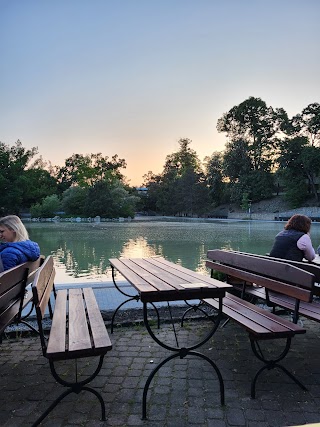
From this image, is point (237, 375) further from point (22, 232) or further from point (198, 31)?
point (198, 31)

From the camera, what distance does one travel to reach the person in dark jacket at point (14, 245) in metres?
3.18

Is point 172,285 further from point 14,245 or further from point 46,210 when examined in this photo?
point 46,210

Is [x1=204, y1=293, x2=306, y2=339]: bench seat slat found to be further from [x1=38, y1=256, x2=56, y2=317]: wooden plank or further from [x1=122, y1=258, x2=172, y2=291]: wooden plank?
[x1=38, y1=256, x2=56, y2=317]: wooden plank

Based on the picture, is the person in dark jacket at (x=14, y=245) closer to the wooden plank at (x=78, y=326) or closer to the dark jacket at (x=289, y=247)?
the wooden plank at (x=78, y=326)

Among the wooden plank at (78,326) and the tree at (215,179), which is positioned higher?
the tree at (215,179)

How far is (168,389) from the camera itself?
2.52 m

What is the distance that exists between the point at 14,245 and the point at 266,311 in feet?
7.47

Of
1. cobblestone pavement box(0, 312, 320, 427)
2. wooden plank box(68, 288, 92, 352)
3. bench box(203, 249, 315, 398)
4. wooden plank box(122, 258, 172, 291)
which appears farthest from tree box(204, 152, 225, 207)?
wooden plank box(68, 288, 92, 352)

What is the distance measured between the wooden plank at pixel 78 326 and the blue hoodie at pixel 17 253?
0.54 meters

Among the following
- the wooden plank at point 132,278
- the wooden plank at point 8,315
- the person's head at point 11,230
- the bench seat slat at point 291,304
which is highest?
the person's head at point 11,230

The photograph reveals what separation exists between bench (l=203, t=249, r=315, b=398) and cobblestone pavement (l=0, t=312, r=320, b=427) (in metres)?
0.15

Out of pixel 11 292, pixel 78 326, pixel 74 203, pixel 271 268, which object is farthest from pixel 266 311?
pixel 74 203

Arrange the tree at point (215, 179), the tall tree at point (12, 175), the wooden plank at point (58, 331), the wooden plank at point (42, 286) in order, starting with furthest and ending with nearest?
the tree at point (215, 179), the tall tree at point (12, 175), the wooden plank at point (42, 286), the wooden plank at point (58, 331)

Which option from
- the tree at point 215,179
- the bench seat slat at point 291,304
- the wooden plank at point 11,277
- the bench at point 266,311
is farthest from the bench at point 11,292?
the tree at point 215,179
